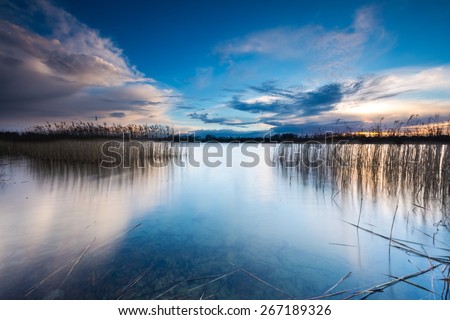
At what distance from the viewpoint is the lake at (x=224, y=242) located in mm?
1834

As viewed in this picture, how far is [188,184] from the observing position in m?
6.73

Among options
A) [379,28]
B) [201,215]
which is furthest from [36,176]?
[379,28]

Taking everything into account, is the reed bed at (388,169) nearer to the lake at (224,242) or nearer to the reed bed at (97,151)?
the lake at (224,242)

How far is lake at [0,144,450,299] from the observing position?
1.83 m

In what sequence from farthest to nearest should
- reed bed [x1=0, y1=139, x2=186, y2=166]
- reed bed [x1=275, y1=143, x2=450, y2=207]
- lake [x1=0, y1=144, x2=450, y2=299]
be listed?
1. reed bed [x1=0, y1=139, x2=186, y2=166]
2. reed bed [x1=275, y1=143, x2=450, y2=207]
3. lake [x1=0, y1=144, x2=450, y2=299]

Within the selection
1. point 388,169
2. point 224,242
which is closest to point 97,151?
point 224,242

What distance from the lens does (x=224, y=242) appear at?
279cm

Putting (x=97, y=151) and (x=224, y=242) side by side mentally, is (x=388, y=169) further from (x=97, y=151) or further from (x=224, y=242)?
(x=97, y=151)

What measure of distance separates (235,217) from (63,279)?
101 inches

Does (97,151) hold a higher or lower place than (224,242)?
higher

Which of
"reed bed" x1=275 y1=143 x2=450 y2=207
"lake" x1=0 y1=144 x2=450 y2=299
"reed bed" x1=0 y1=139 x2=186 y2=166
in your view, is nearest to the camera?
"lake" x1=0 y1=144 x2=450 y2=299

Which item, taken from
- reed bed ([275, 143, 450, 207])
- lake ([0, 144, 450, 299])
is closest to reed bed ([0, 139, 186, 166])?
lake ([0, 144, 450, 299])

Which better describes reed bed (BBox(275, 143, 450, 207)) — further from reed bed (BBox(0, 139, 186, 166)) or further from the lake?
reed bed (BBox(0, 139, 186, 166))

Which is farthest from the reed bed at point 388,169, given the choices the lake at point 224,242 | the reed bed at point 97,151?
the reed bed at point 97,151
